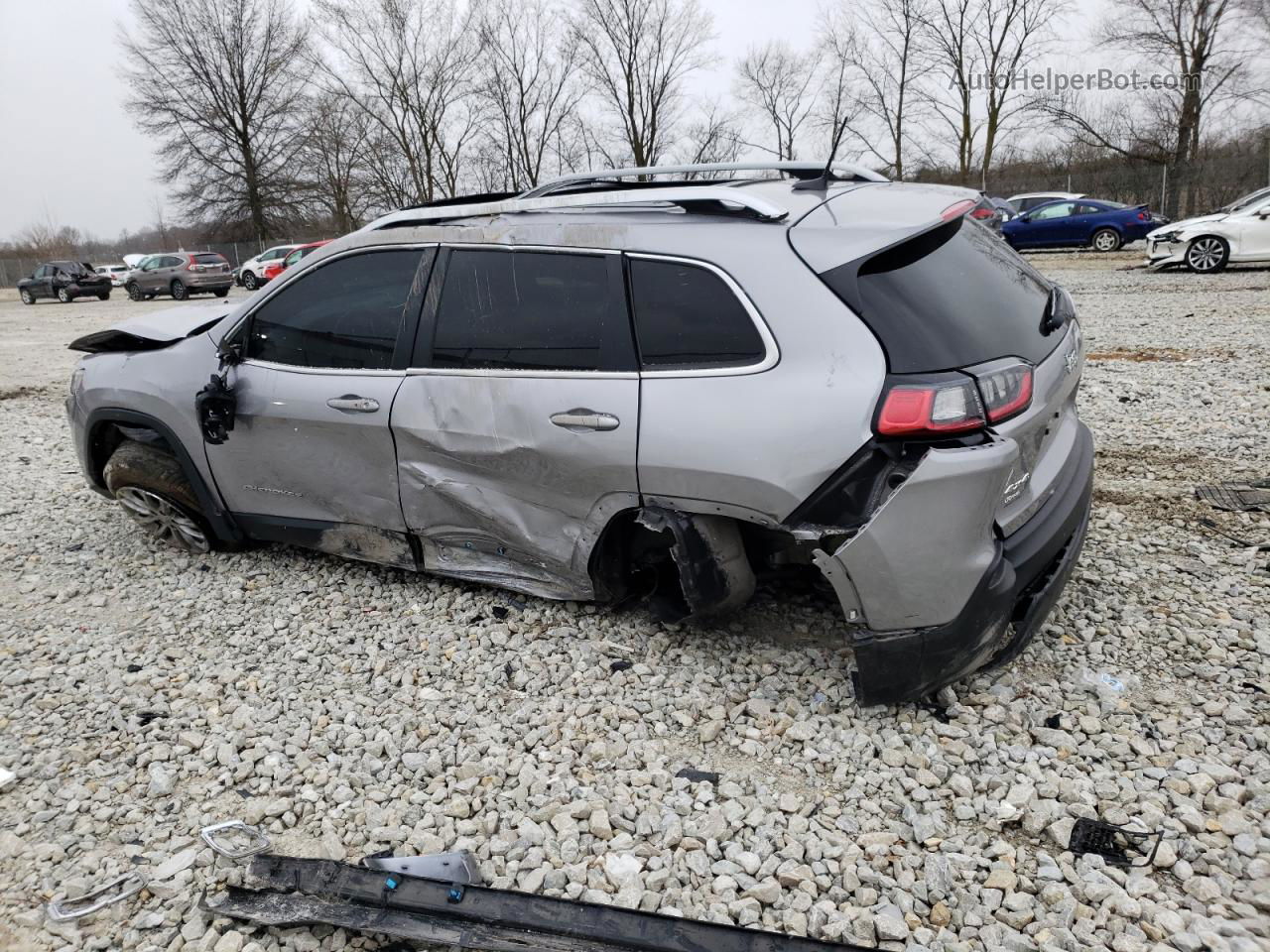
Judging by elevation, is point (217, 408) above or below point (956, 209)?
below

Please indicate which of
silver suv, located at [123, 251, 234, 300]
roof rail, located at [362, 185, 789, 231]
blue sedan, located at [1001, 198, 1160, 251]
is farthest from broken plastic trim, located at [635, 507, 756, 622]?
silver suv, located at [123, 251, 234, 300]

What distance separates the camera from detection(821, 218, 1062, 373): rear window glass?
2.74m

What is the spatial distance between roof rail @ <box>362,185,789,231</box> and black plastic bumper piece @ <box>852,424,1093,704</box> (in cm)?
139

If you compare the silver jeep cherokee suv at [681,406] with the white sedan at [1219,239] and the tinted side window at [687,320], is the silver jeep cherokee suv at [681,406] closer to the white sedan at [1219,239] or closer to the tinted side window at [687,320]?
the tinted side window at [687,320]

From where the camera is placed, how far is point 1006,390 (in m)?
2.77

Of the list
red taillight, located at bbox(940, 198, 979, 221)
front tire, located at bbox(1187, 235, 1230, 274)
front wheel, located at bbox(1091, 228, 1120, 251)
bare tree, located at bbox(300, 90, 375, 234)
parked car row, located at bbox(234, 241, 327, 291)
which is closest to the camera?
red taillight, located at bbox(940, 198, 979, 221)

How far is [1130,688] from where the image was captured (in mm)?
3133

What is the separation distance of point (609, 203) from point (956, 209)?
1.31 metres

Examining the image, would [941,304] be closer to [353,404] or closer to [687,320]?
[687,320]

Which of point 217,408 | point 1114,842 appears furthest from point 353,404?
point 1114,842

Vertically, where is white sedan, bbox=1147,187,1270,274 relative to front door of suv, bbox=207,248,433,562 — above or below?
above

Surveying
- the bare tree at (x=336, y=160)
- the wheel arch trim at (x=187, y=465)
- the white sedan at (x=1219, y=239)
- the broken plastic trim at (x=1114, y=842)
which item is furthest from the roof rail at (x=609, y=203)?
the bare tree at (x=336, y=160)

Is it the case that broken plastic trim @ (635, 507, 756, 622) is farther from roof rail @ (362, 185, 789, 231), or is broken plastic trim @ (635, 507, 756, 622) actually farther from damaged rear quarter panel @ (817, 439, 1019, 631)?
roof rail @ (362, 185, 789, 231)

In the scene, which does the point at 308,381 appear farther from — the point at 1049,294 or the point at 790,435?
the point at 1049,294
